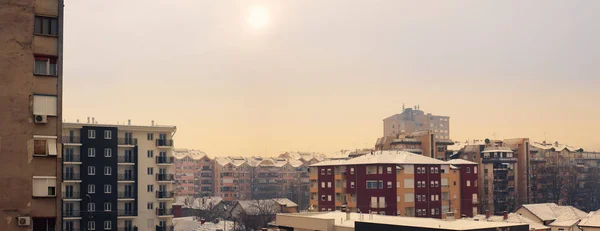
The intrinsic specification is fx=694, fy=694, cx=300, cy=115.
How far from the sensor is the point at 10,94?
75.4ft

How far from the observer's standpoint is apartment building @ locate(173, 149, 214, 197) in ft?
621

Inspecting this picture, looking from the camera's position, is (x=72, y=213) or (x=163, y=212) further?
(x=163, y=212)

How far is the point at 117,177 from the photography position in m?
83.0

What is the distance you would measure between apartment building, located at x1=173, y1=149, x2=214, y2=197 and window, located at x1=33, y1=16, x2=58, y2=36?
543 feet

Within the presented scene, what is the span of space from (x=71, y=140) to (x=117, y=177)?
23.0ft

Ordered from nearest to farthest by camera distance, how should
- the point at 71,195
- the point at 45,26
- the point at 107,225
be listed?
the point at 45,26, the point at 71,195, the point at 107,225

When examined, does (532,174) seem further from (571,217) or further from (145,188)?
(145,188)

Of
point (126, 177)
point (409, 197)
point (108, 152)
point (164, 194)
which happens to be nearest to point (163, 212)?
point (164, 194)

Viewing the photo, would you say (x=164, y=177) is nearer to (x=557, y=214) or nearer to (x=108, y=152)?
(x=108, y=152)

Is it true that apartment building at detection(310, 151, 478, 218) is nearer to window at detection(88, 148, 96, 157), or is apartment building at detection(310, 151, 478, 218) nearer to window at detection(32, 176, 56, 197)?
window at detection(88, 148, 96, 157)

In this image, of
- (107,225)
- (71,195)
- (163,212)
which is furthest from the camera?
(163,212)

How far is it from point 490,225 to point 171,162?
162 ft

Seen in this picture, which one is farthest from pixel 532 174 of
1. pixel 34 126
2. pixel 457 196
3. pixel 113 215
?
pixel 34 126

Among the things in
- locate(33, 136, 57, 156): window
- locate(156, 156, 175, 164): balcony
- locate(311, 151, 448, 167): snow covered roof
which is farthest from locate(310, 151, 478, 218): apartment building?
locate(33, 136, 57, 156): window
